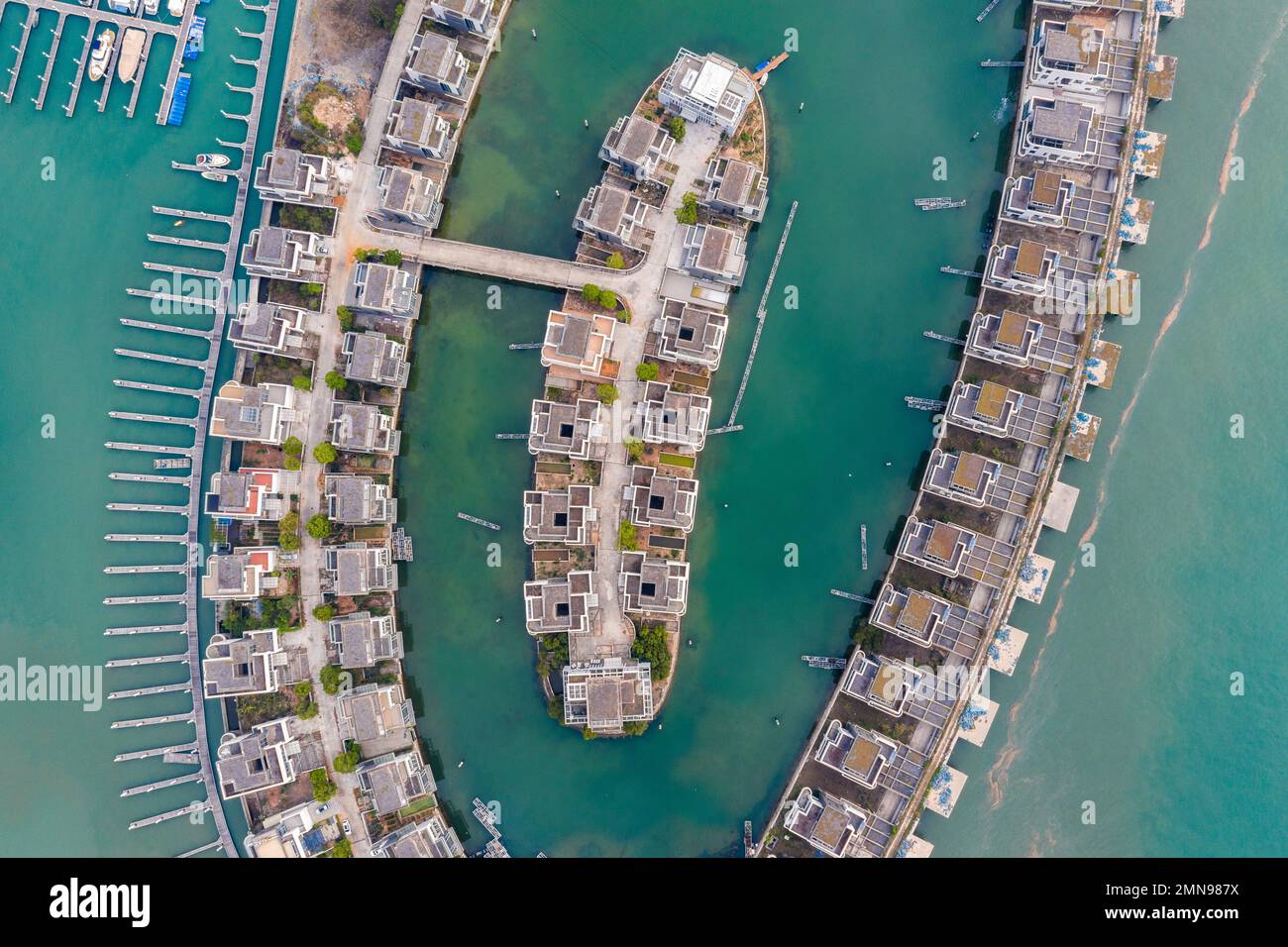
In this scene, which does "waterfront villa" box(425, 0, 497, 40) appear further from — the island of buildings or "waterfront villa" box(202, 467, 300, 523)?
the island of buildings

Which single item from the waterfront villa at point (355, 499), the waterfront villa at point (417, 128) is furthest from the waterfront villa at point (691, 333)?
the waterfront villa at point (355, 499)

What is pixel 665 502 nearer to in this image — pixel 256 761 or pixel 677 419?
pixel 677 419

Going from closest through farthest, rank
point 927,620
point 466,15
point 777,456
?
point 927,620 → point 466,15 → point 777,456

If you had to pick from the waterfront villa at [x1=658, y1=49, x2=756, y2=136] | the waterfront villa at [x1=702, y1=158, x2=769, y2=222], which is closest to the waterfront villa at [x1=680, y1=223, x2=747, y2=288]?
the waterfront villa at [x1=702, y1=158, x2=769, y2=222]

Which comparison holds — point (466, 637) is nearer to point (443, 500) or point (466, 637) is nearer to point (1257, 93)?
point (443, 500)

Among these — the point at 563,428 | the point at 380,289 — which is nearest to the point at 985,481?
the point at 563,428
